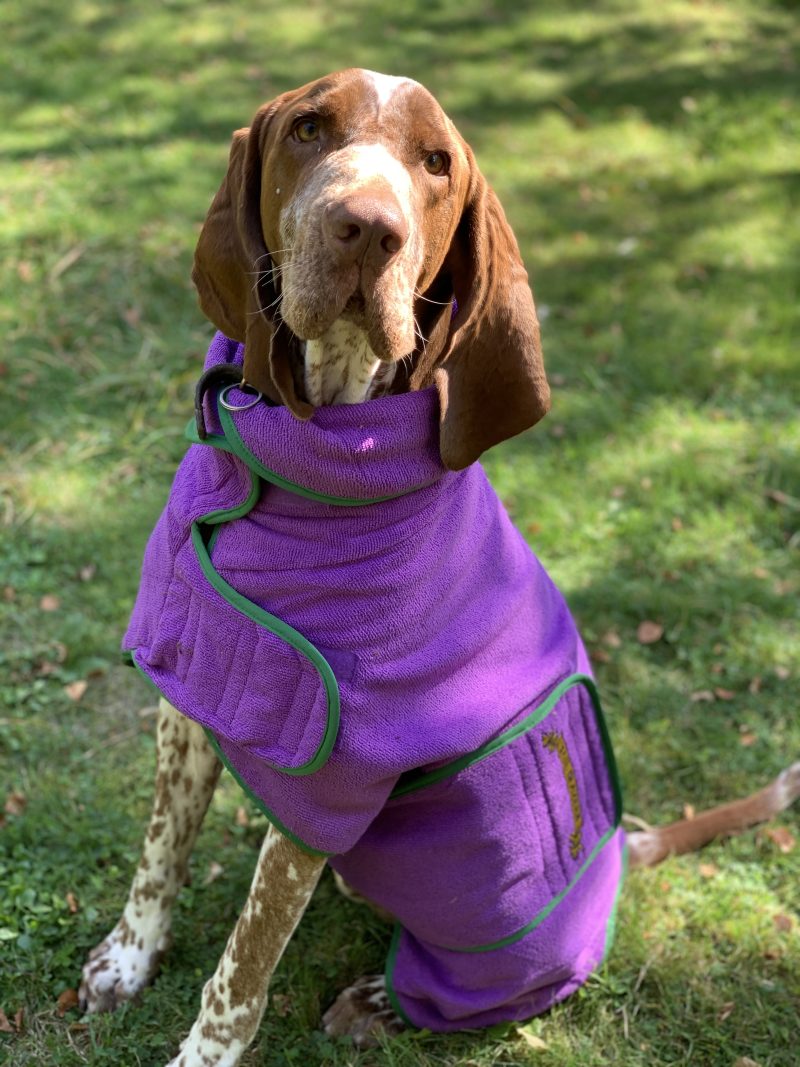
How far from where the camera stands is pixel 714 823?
134 inches

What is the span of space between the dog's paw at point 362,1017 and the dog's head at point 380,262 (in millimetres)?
1567

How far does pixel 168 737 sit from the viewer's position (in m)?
2.90

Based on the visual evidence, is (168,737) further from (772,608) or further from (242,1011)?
(772,608)

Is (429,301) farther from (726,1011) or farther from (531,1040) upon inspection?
(726,1011)

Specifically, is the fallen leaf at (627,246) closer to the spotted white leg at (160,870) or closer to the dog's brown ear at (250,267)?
the dog's brown ear at (250,267)

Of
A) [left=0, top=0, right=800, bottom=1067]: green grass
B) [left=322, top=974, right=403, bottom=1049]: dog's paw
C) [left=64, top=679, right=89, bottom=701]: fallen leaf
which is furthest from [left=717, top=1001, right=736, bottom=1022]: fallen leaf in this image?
[left=64, top=679, right=89, bottom=701]: fallen leaf

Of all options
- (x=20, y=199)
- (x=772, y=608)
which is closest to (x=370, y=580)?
(x=772, y=608)

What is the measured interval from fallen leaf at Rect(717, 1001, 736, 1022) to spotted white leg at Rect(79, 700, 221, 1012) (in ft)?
5.02

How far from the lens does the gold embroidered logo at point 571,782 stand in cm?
272

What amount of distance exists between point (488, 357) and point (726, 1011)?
199 centimetres

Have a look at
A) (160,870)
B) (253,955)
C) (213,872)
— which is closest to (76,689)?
(213,872)

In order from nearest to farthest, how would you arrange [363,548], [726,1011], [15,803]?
[363,548]
[726,1011]
[15,803]

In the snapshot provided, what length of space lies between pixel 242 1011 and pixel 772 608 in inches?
107

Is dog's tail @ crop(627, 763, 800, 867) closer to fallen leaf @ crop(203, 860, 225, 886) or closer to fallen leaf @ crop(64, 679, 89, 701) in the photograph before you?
fallen leaf @ crop(203, 860, 225, 886)
